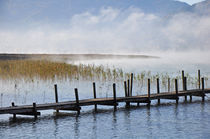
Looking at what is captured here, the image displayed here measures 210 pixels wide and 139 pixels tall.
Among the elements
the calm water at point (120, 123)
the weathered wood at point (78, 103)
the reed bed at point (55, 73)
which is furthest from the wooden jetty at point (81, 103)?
the reed bed at point (55, 73)

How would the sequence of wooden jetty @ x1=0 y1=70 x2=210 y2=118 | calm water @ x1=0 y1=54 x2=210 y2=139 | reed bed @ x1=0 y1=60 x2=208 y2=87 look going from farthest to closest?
1. reed bed @ x1=0 y1=60 x2=208 y2=87
2. wooden jetty @ x1=0 y1=70 x2=210 y2=118
3. calm water @ x1=0 y1=54 x2=210 y2=139

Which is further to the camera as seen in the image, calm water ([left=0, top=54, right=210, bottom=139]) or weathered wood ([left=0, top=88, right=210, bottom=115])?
weathered wood ([left=0, top=88, right=210, bottom=115])

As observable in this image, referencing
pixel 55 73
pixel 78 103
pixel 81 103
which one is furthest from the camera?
pixel 55 73

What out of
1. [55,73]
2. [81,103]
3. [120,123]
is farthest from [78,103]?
[55,73]

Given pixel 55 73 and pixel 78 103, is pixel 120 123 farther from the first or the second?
pixel 55 73

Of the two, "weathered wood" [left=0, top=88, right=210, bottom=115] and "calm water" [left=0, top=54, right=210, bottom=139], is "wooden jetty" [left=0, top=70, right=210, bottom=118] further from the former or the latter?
"calm water" [left=0, top=54, right=210, bottom=139]

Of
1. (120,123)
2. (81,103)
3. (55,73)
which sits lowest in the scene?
(120,123)

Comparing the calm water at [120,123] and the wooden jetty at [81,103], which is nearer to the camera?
the calm water at [120,123]

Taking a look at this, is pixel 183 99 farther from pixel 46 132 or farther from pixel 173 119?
pixel 46 132

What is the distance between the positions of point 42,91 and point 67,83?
15.7 feet

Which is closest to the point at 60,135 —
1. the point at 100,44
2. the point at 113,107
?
the point at 113,107

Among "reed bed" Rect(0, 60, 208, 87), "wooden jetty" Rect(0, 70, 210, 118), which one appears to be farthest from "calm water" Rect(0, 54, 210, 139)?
"reed bed" Rect(0, 60, 208, 87)

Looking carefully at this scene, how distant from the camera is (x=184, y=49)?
567 feet

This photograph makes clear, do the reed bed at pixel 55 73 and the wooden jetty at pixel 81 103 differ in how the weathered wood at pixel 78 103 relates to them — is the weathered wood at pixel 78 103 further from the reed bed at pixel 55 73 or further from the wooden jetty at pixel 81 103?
the reed bed at pixel 55 73
